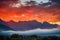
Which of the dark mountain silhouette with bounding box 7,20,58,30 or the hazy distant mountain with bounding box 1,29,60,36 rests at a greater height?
the dark mountain silhouette with bounding box 7,20,58,30

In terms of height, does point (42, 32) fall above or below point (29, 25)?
below

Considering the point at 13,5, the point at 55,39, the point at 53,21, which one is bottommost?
the point at 55,39

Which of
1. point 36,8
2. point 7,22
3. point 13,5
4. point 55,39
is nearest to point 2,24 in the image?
point 7,22

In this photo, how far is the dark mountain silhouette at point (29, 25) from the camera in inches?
117

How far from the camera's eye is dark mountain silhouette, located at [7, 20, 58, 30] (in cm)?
297

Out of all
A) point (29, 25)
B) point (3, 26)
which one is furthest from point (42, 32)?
point (3, 26)

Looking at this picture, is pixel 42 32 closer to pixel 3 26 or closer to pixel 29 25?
pixel 29 25

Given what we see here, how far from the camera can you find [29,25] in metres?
2.99

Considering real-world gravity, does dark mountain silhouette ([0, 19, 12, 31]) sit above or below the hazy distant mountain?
above

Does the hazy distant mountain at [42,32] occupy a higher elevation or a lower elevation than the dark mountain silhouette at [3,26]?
lower

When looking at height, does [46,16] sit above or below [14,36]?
above

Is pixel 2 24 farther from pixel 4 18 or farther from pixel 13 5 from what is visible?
pixel 13 5

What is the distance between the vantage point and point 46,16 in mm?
2998

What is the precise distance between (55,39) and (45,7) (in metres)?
0.41
